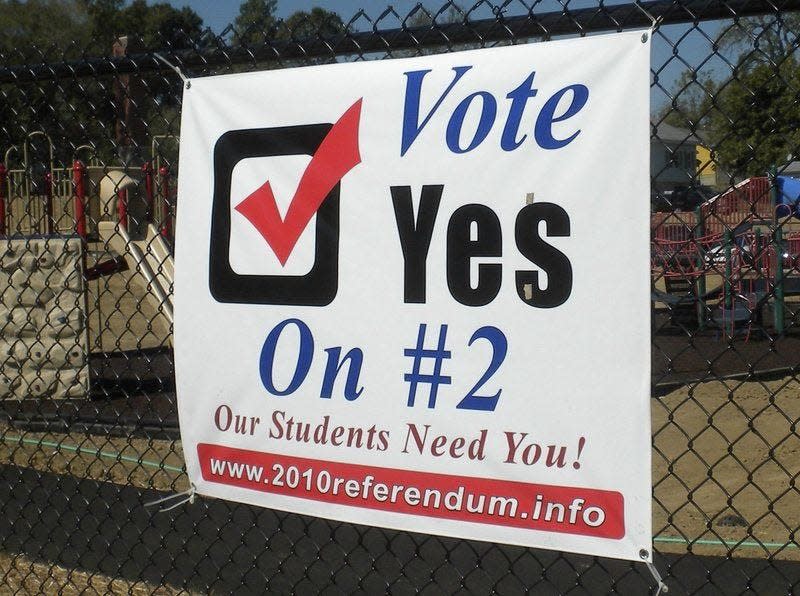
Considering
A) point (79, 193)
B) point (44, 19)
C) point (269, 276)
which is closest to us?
point (269, 276)

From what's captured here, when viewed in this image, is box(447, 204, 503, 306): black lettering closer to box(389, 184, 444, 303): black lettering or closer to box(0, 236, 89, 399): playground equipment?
box(389, 184, 444, 303): black lettering

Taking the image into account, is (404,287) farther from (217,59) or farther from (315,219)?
(217,59)

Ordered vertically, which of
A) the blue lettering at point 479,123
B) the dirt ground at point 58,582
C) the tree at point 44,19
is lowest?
the dirt ground at point 58,582

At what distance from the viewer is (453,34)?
8.31ft

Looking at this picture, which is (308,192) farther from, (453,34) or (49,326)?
(49,326)

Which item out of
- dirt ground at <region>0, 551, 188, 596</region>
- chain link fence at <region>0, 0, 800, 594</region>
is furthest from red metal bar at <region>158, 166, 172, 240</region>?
dirt ground at <region>0, 551, 188, 596</region>

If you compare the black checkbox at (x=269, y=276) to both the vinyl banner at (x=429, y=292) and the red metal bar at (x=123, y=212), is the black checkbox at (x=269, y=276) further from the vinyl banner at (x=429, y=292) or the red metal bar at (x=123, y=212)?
the red metal bar at (x=123, y=212)

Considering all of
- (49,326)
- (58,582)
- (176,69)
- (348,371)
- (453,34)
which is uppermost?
(453,34)

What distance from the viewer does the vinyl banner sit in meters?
2.17

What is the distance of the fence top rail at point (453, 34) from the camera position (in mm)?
2254

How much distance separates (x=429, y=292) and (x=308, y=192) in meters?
0.46

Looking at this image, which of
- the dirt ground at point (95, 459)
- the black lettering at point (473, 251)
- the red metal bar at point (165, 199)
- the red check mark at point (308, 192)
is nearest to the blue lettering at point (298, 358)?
the red check mark at point (308, 192)

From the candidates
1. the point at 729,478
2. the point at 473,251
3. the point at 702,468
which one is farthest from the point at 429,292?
the point at 702,468

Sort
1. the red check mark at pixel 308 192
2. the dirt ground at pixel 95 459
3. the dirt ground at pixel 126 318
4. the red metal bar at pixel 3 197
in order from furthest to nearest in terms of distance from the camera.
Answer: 1. the red metal bar at pixel 3 197
2. the dirt ground at pixel 126 318
3. the dirt ground at pixel 95 459
4. the red check mark at pixel 308 192
